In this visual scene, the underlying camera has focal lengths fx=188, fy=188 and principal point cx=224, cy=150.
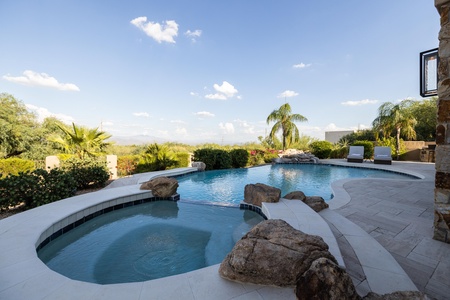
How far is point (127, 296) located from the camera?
1761mm

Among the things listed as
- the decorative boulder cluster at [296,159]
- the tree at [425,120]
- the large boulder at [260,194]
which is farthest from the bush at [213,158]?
the tree at [425,120]

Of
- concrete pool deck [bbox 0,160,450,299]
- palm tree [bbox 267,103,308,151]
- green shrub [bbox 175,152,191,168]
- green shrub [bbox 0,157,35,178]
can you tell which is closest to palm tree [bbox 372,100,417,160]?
palm tree [bbox 267,103,308,151]

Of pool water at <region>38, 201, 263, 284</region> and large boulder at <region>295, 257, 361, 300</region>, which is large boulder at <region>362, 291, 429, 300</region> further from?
pool water at <region>38, 201, 263, 284</region>

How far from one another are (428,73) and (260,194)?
422 cm

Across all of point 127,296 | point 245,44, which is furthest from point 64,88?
point 127,296

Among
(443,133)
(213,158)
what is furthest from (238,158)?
(443,133)

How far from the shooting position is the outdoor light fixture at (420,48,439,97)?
3643 millimetres

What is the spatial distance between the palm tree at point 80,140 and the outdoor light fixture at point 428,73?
10013mm

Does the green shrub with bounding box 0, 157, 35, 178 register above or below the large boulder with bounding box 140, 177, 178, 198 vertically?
above

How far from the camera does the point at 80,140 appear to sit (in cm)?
745

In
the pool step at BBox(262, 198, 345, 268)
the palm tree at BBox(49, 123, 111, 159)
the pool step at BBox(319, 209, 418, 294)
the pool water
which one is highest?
the palm tree at BBox(49, 123, 111, 159)

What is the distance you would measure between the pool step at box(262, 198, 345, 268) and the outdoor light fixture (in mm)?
3328

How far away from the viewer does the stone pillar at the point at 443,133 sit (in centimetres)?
271

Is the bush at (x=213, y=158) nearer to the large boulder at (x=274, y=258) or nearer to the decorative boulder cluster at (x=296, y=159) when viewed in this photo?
the decorative boulder cluster at (x=296, y=159)
